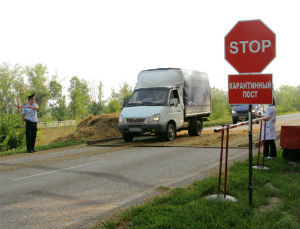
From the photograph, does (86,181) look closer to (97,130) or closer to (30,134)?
(30,134)

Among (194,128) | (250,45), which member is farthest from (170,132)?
(250,45)

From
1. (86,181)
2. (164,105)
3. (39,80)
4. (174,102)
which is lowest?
(86,181)

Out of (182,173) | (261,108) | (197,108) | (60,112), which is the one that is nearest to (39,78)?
(60,112)

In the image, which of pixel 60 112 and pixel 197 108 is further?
pixel 60 112

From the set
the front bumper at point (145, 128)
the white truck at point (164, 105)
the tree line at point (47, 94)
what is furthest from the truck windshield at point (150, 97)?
the tree line at point (47, 94)

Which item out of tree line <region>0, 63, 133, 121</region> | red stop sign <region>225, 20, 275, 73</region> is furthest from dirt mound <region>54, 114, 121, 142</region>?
tree line <region>0, 63, 133, 121</region>

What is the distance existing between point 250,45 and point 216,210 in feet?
7.79

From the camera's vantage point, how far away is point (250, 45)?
4.77 m

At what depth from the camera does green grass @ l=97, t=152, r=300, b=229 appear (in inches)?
161

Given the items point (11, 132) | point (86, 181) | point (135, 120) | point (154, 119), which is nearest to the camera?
point (86, 181)

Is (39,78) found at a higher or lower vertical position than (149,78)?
higher

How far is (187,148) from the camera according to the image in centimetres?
1230

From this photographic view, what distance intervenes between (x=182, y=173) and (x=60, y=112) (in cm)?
7348

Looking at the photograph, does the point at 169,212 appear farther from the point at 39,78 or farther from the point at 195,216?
the point at 39,78
